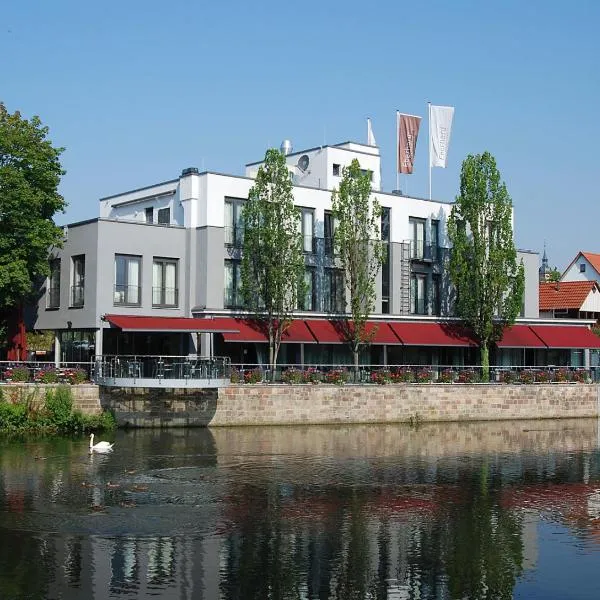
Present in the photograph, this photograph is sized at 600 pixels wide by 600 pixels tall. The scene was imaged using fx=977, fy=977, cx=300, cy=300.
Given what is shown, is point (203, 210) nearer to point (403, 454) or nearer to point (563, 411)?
point (403, 454)

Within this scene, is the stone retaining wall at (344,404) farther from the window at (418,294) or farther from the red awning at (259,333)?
the window at (418,294)

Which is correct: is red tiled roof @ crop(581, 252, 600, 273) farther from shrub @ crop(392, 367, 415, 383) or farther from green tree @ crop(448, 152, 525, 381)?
shrub @ crop(392, 367, 415, 383)

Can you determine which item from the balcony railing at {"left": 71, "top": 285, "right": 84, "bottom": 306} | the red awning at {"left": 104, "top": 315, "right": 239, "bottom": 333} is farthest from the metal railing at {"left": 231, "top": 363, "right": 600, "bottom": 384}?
the balcony railing at {"left": 71, "top": 285, "right": 84, "bottom": 306}

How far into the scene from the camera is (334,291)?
57688 millimetres

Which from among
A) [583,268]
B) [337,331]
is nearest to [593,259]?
[583,268]

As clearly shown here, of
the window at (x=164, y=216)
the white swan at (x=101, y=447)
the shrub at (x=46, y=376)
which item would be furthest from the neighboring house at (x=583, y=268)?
the white swan at (x=101, y=447)

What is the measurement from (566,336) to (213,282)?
24649 millimetres

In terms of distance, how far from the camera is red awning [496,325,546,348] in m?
60.3

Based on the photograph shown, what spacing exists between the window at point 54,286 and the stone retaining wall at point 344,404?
9.50m

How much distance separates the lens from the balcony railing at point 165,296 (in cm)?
5187

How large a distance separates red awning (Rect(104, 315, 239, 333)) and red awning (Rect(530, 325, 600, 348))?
73.0 feet

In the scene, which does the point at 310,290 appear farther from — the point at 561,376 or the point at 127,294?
the point at 561,376

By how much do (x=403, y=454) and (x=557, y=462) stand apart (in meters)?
6.04

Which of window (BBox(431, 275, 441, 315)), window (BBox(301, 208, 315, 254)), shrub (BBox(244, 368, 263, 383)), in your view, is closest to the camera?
shrub (BBox(244, 368, 263, 383))
